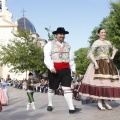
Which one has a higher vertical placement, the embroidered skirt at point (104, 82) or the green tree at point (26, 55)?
the green tree at point (26, 55)

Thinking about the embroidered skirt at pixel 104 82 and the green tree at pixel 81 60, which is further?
the green tree at pixel 81 60

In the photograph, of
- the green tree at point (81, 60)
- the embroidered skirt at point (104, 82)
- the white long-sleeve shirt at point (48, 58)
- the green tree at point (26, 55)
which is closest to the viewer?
the white long-sleeve shirt at point (48, 58)

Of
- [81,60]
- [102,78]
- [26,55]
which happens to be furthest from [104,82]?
[81,60]

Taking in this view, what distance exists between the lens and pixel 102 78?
821 cm

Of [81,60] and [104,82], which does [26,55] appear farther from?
[81,60]

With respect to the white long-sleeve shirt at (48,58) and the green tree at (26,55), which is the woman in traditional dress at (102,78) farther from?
the green tree at (26,55)

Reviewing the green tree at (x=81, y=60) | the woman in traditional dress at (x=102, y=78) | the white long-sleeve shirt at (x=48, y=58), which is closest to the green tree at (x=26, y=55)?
the green tree at (x=81, y=60)

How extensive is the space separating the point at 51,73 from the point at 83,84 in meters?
0.94

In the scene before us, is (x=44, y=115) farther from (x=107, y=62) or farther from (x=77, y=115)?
(x=107, y=62)

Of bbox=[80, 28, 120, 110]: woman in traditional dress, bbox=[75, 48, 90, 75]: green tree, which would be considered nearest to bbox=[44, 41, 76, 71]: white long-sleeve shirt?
bbox=[80, 28, 120, 110]: woman in traditional dress

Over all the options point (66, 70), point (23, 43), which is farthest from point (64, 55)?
point (23, 43)

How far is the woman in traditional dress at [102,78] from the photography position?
26.9 ft

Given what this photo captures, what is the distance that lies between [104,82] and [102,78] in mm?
97

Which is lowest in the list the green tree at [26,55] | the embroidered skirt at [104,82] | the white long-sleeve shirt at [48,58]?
the embroidered skirt at [104,82]
